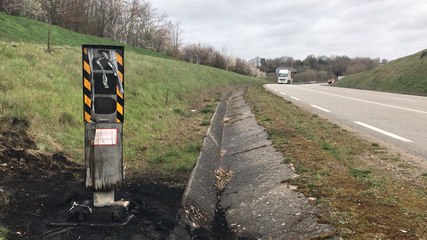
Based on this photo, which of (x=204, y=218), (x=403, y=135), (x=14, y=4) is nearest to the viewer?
(x=204, y=218)

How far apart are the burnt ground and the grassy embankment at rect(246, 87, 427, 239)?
1.81 metres

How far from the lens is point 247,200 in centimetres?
579

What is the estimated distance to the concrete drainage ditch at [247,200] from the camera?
15.2ft

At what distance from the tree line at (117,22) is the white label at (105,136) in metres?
28.9

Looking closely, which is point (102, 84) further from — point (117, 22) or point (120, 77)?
point (117, 22)

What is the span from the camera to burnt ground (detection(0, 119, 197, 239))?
415 cm

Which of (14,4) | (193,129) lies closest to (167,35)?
(14,4)

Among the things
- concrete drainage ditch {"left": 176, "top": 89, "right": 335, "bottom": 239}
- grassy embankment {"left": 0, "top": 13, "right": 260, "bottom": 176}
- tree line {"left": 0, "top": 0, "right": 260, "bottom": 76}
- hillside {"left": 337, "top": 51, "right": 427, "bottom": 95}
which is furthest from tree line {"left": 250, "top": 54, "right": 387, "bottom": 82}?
concrete drainage ditch {"left": 176, "top": 89, "right": 335, "bottom": 239}

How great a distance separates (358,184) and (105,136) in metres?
3.45

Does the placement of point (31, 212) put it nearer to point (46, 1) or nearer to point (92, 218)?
point (92, 218)

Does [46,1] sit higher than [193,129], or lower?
higher

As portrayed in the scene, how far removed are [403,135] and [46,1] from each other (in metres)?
40.2

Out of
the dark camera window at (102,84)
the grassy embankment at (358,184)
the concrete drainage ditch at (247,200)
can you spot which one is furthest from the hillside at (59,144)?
the grassy embankment at (358,184)

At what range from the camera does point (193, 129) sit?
11.3 metres
